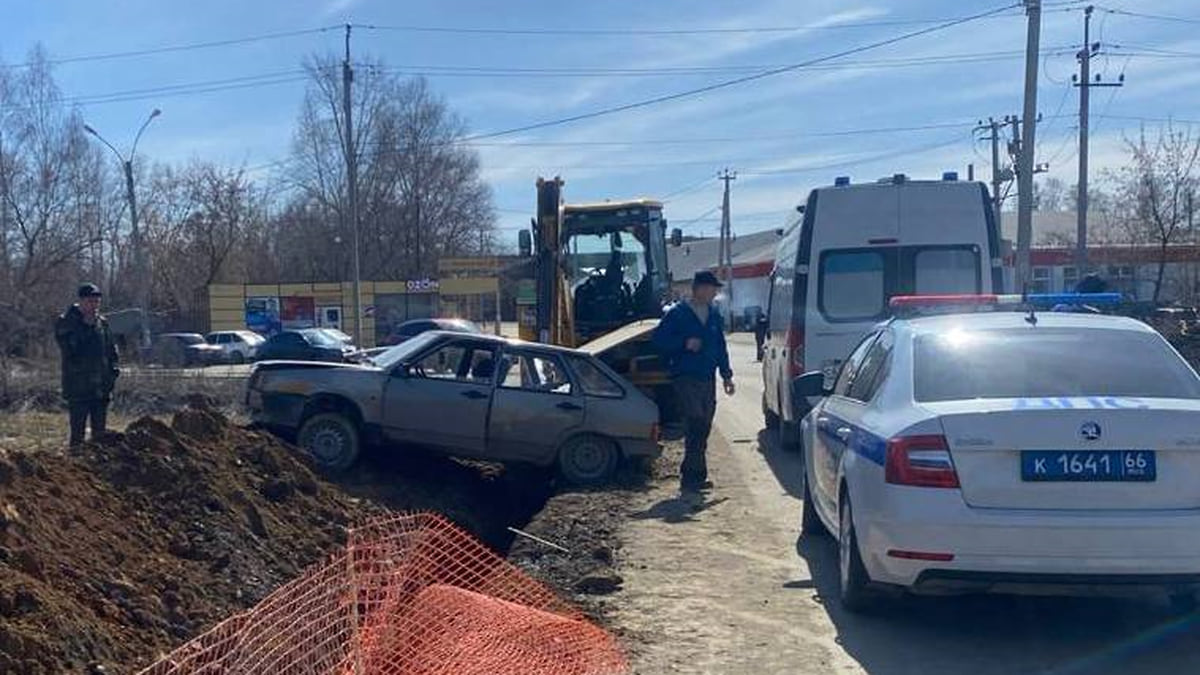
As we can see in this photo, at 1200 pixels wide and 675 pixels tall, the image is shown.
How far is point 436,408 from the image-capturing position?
12953mm

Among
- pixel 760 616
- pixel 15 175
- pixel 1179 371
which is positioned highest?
pixel 15 175

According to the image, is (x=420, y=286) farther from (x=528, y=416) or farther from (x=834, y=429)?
(x=834, y=429)

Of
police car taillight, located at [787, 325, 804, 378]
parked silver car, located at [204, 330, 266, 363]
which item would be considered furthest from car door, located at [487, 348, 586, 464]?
parked silver car, located at [204, 330, 266, 363]

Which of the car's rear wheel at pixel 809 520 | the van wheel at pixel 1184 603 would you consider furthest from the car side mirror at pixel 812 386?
the van wheel at pixel 1184 603

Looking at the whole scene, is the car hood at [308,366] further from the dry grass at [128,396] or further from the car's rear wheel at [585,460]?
the dry grass at [128,396]

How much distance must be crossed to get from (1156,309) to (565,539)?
20.5 metres

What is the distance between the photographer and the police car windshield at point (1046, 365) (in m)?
6.99

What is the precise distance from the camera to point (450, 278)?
2459 inches

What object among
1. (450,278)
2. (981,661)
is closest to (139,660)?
(981,661)

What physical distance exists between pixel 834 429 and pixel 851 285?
6769 millimetres

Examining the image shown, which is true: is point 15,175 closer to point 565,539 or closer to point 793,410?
point 793,410

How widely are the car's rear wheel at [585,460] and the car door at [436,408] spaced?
79cm

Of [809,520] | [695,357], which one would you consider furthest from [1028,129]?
[809,520]

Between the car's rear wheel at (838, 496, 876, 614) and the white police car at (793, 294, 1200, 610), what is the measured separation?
107 mm
